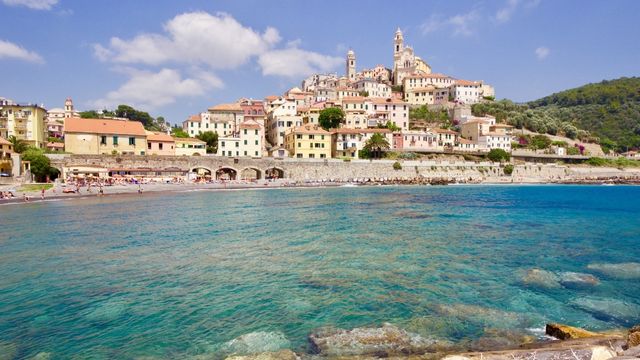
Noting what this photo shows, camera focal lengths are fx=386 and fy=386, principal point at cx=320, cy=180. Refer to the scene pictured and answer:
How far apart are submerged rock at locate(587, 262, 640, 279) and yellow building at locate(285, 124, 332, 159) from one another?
5219 cm

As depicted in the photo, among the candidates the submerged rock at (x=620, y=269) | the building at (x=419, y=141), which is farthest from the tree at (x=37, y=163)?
the building at (x=419, y=141)

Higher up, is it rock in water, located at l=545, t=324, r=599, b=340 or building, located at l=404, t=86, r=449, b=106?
building, located at l=404, t=86, r=449, b=106

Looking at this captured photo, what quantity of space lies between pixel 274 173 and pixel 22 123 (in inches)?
1487

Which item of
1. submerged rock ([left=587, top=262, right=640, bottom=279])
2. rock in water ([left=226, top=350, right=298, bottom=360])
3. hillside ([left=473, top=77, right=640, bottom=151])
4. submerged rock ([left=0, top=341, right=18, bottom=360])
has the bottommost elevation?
rock in water ([left=226, top=350, right=298, bottom=360])

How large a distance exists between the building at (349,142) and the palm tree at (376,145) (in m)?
1.58

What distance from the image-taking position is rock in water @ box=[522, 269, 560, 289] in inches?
432

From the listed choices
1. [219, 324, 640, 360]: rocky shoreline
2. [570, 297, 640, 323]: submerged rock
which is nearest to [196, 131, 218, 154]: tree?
[219, 324, 640, 360]: rocky shoreline

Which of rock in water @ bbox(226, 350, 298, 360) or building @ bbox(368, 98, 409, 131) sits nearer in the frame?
rock in water @ bbox(226, 350, 298, 360)

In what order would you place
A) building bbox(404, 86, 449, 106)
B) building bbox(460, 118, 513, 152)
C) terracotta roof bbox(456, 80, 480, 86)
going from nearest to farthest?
1. building bbox(460, 118, 513, 152)
2. terracotta roof bbox(456, 80, 480, 86)
3. building bbox(404, 86, 449, 106)

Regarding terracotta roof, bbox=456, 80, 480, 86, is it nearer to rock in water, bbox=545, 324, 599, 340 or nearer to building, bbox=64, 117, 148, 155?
building, bbox=64, 117, 148, 155

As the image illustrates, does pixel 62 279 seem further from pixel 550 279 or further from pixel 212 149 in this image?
pixel 212 149

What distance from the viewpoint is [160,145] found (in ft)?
186

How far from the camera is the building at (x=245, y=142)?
6208cm

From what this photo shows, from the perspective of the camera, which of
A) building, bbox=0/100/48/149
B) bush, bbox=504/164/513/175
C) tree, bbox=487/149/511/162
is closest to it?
building, bbox=0/100/48/149
